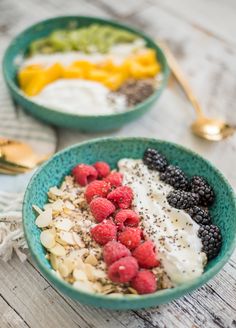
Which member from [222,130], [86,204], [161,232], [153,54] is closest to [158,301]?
[161,232]

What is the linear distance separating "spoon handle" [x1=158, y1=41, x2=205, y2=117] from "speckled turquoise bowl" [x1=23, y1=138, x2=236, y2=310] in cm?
36

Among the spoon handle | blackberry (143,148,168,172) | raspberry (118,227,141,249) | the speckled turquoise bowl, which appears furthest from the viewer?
the spoon handle

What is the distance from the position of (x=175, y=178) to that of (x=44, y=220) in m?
0.34

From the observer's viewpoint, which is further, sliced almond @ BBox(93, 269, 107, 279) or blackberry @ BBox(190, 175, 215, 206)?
blackberry @ BBox(190, 175, 215, 206)

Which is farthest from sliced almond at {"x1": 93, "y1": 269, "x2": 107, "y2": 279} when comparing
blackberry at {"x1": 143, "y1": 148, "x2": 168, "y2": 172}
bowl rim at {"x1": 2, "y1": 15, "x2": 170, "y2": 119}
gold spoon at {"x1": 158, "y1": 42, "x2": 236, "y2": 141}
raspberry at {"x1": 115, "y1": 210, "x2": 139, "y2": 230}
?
gold spoon at {"x1": 158, "y1": 42, "x2": 236, "y2": 141}

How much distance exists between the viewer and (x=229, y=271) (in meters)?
1.24

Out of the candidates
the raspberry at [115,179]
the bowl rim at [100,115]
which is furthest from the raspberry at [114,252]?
the bowl rim at [100,115]

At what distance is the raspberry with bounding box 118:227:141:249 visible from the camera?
1125 mm

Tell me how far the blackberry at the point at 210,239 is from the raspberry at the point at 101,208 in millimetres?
210

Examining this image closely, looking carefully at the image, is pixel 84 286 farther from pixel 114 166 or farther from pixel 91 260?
pixel 114 166

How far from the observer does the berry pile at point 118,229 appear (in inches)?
41.6

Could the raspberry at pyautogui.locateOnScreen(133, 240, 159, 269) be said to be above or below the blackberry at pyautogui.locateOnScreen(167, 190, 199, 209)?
below

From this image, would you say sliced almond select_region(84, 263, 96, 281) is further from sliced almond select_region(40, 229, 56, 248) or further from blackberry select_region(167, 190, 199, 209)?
blackberry select_region(167, 190, 199, 209)

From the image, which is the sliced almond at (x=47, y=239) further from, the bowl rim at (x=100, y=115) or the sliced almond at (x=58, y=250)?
the bowl rim at (x=100, y=115)
